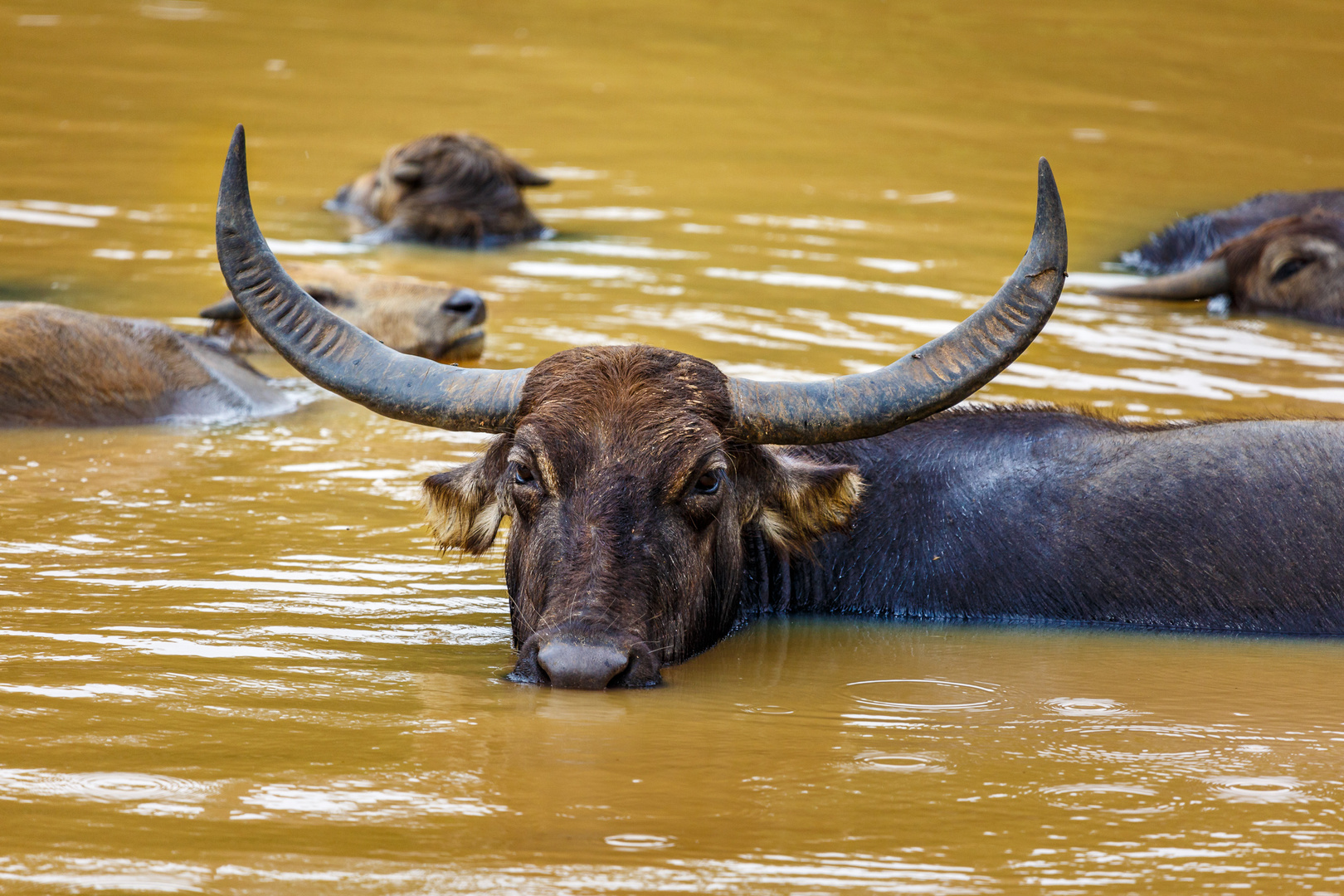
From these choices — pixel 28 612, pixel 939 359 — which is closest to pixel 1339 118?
pixel 939 359

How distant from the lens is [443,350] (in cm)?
975

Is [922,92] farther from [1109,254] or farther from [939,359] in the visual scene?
[939,359]

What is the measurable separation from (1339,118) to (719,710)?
17455mm

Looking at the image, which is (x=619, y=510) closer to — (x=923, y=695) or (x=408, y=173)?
(x=923, y=695)

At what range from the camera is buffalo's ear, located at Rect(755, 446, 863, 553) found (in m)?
5.52

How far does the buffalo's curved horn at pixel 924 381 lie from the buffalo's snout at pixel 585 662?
84cm

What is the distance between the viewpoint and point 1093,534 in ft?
18.9

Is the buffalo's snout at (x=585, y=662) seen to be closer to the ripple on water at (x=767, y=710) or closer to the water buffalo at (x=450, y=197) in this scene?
the ripple on water at (x=767, y=710)

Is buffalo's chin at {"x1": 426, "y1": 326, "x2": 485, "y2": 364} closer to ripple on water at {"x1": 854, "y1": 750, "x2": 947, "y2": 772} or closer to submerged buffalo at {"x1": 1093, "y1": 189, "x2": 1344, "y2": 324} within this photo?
submerged buffalo at {"x1": 1093, "y1": 189, "x2": 1344, "y2": 324}

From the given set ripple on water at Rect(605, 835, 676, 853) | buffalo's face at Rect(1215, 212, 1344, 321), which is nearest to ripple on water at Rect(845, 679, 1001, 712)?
ripple on water at Rect(605, 835, 676, 853)

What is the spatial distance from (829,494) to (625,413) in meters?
0.90

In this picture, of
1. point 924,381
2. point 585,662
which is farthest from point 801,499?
point 585,662

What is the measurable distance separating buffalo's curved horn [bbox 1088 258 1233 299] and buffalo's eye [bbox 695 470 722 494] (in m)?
7.85

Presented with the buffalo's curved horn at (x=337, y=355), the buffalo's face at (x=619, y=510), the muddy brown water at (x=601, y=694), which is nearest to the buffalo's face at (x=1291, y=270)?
the muddy brown water at (x=601, y=694)
